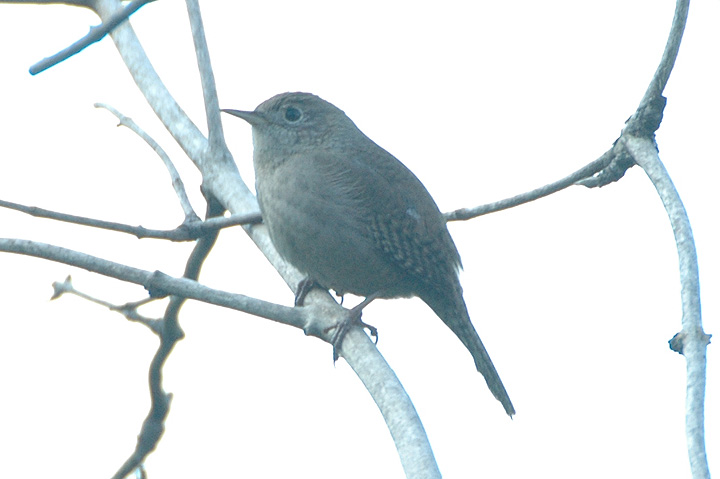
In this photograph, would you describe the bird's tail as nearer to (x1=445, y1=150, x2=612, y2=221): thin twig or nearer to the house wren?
the house wren

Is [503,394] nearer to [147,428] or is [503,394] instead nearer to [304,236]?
[304,236]

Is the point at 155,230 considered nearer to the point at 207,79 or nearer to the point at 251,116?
the point at 207,79

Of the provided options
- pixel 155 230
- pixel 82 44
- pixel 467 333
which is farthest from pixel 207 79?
pixel 82 44

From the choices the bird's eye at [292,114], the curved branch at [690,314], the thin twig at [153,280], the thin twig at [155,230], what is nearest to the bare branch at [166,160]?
the thin twig at [155,230]

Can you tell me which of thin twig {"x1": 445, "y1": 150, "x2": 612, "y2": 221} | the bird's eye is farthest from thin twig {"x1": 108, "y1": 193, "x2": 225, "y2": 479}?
the bird's eye

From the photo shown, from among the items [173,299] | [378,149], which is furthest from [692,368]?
[378,149]

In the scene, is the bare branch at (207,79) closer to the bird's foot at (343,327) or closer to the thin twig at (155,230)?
the thin twig at (155,230)
